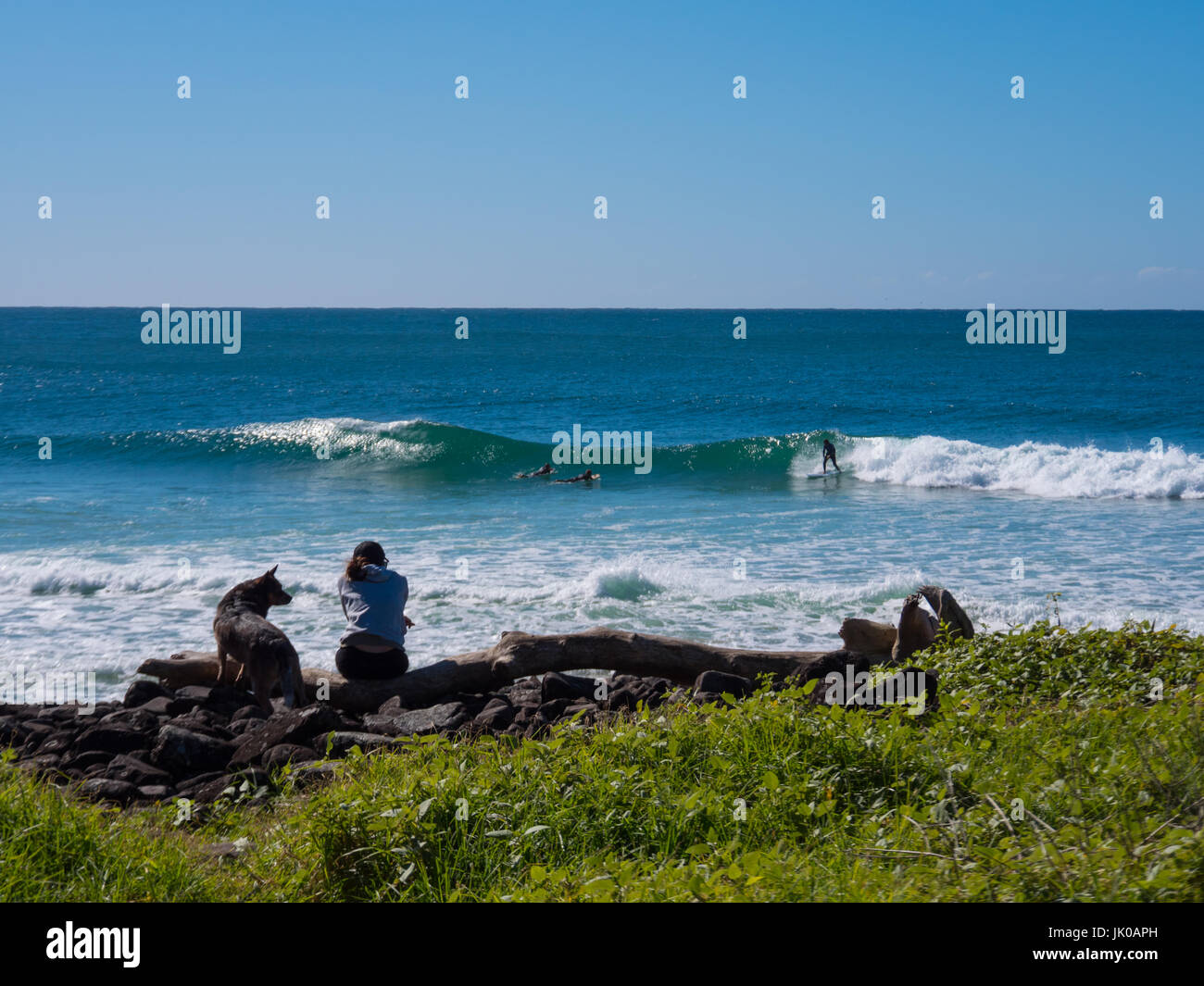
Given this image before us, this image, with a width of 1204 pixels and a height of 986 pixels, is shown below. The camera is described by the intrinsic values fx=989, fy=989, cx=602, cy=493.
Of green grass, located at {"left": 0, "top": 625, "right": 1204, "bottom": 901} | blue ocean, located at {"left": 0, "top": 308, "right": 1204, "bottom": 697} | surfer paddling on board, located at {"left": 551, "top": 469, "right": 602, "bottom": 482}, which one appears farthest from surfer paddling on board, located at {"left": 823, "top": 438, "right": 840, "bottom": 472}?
green grass, located at {"left": 0, "top": 625, "right": 1204, "bottom": 901}

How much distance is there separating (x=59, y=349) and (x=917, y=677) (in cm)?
6817

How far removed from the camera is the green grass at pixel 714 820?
3.26 meters

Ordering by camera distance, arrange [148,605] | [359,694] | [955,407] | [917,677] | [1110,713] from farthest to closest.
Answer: [955,407]
[148,605]
[359,694]
[917,677]
[1110,713]

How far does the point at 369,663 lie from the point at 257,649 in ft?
2.79

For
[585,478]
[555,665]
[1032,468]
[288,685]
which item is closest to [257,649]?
[288,685]

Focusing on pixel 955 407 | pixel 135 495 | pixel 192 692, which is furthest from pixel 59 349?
pixel 192 692

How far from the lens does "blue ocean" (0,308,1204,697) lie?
36.4ft

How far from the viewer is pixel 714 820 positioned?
4109 mm

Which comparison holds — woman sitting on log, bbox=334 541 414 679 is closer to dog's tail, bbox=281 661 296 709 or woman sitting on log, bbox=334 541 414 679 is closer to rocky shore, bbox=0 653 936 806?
rocky shore, bbox=0 653 936 806

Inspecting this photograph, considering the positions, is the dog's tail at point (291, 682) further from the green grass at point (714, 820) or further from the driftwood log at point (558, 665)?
the green grass at point (714, 820)

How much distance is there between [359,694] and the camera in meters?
7.78

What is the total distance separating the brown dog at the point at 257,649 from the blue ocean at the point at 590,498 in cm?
144

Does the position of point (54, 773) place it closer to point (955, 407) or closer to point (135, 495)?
point (135, 495)

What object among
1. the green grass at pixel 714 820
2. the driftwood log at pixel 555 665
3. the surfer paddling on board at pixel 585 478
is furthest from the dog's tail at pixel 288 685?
the surfer paddling on board at pixel 585 478
